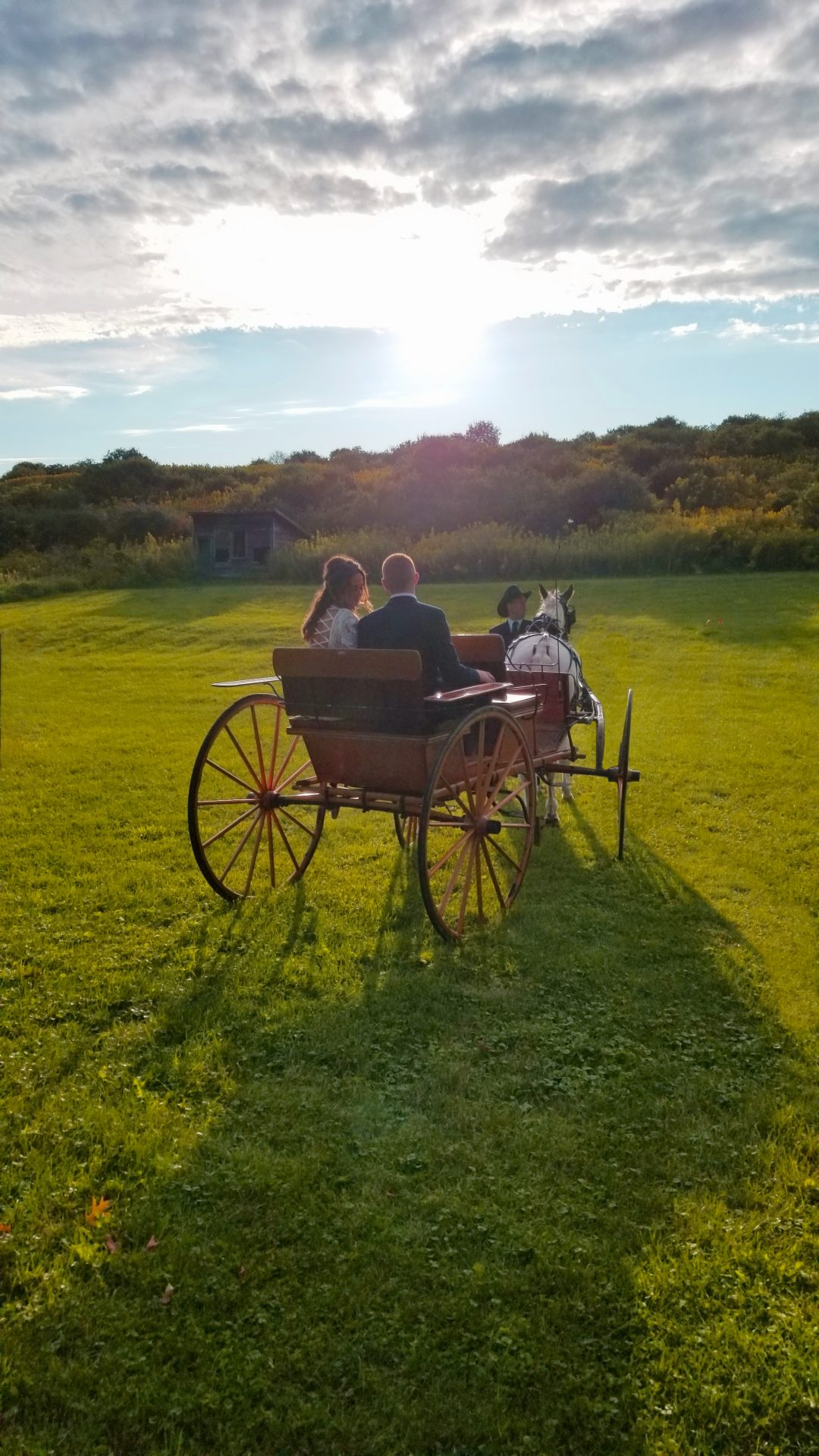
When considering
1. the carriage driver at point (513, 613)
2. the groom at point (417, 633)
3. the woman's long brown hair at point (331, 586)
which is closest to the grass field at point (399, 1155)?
the groom at point (417, 633)

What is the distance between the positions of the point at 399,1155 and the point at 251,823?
12.8ft

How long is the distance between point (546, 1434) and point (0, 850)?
6.06m

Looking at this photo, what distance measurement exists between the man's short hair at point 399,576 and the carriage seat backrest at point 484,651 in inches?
34.1

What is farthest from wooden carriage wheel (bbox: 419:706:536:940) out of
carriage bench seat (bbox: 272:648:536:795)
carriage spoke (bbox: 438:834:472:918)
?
carriage bench seat (bbox: 272:648:536:795)

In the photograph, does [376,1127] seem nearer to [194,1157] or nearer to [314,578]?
[194,1157]

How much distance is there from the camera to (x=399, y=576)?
582 centimetres

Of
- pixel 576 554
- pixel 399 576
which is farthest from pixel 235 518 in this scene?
pixel 399 576

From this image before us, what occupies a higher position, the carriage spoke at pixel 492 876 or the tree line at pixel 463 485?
the tree line at pixel 463 485

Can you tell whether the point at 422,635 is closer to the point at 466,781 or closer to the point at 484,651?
the point at 466,781

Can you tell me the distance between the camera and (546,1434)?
8.32 ft

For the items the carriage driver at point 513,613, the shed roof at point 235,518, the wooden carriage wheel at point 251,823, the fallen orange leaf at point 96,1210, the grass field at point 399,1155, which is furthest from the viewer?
the shed roof at point 235,518

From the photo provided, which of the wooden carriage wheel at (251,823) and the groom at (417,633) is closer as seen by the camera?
the groom at (417,633)

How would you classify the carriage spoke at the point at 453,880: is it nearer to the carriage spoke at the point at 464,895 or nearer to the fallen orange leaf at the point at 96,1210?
the carriage spoke at the point at 464,895

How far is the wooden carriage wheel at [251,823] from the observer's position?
5.88 metres
